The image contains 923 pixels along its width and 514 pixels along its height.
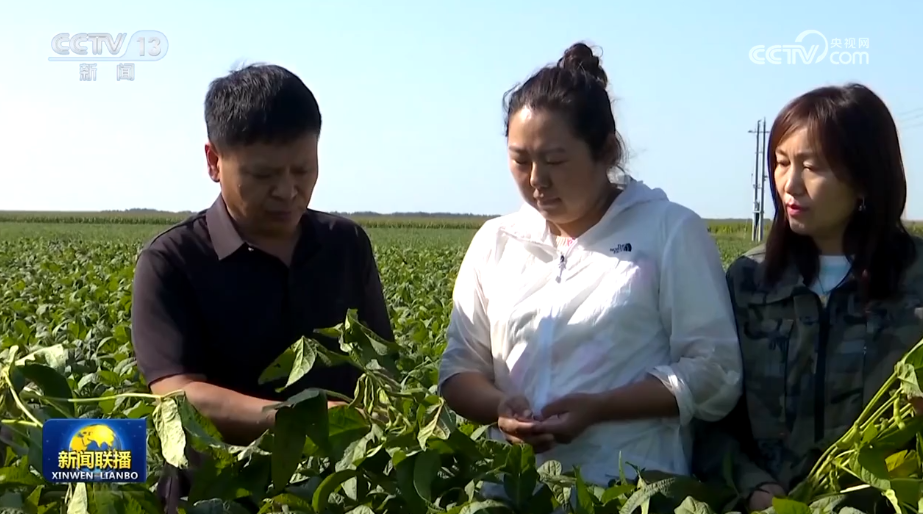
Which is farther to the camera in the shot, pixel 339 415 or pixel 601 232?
pixel 601 232

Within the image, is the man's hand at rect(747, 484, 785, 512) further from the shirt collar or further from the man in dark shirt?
the shirt collar

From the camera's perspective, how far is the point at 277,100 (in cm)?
224

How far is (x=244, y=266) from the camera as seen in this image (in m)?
2.34

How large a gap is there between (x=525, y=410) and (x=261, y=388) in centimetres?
61

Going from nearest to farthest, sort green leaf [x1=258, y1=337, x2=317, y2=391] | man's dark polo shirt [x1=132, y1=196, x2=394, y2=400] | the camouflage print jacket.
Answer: green leaf [x1=258, y1=337, x2=317, y2=391] → the camouflage print jacket → man's dark polo shirt [x1=132, y1=196, x2=394, y2=400]

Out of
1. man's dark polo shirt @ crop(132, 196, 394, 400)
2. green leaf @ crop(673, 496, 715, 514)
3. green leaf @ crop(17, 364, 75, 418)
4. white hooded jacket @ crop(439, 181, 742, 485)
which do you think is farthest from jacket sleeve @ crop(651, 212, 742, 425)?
green leaf @ crop(17, 364, 75, 418)

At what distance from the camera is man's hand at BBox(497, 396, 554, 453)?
212cm

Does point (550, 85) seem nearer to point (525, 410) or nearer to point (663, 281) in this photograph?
point (663, 281)

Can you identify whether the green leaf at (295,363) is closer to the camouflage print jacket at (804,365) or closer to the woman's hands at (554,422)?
the woman's hands at (554,422)

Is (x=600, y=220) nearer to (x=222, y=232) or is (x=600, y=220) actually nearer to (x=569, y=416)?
(x=569, y=416)

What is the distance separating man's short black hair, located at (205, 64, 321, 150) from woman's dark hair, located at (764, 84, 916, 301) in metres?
1.06

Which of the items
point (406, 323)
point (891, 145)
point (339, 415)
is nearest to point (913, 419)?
point (891, 145)

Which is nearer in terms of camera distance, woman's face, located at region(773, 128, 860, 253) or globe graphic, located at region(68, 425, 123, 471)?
globe graphic, located at region(68, 425, 123, 471)

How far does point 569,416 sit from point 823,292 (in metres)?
0.63
